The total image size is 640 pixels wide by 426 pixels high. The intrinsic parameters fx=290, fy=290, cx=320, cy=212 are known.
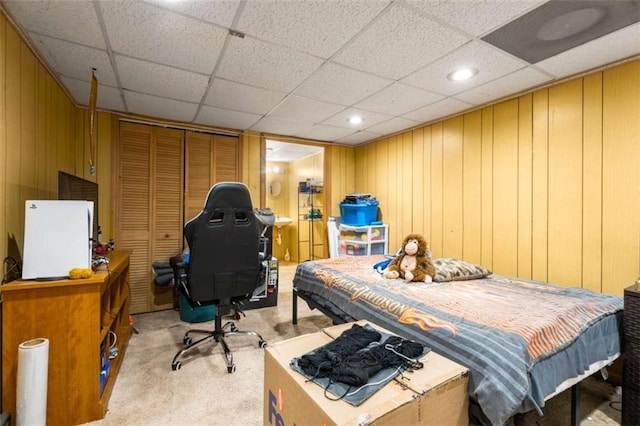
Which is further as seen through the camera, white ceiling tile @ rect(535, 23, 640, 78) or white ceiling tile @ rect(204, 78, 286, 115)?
white ceiling tile @ rect(204, 78, 286, 115)

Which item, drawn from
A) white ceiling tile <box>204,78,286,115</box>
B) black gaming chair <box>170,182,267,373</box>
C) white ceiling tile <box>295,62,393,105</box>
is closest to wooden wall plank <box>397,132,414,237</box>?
white ceiling tile <box>295,62,393,105</box>

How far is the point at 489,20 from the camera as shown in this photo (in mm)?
1661

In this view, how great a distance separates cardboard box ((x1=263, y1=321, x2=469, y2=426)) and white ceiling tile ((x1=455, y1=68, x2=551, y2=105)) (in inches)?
90.5

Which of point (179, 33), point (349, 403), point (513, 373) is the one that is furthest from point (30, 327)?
point (513, 373)

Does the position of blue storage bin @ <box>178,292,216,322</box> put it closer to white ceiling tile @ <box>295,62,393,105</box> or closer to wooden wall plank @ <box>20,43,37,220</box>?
wooden wall plank @ <box>20,43,37,220</box>

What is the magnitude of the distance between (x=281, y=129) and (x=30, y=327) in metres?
3.14

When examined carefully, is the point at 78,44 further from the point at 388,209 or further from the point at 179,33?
the point at 388,209

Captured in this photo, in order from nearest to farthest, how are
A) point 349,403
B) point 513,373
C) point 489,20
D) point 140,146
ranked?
point 349,403, point 513,373, point 489,20, point 140,146

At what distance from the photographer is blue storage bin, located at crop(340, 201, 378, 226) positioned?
13.7ft

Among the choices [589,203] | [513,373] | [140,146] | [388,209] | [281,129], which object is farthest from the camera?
[388,209]

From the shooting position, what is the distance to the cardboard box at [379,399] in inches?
36.4

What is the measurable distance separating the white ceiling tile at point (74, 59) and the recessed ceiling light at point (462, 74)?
257 cm

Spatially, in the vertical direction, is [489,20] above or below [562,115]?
above

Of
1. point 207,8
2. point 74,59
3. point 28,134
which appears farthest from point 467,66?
point 28,134
